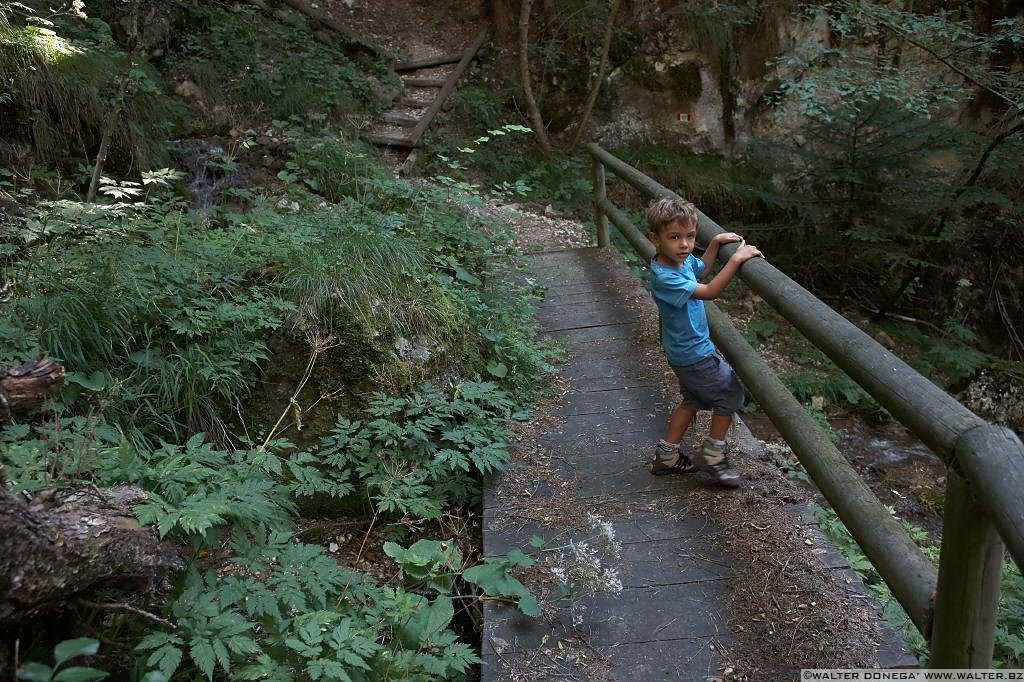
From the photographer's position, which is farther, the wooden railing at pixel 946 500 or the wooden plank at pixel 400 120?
the wooden plank at pixel 400 120

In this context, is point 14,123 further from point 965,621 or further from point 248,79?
point 965,621

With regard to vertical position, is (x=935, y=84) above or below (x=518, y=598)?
above

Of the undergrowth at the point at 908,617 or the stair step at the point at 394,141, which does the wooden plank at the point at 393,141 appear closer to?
the stair step at the point at 394,141

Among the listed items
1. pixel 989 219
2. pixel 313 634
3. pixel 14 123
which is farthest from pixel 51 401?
pixel 989 219

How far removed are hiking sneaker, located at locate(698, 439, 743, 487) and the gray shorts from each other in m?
0.15

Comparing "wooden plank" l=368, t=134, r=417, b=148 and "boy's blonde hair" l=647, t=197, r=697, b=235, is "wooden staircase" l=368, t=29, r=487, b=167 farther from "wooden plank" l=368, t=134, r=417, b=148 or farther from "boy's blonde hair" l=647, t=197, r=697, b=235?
"boy's blonde hair" l=647, t=197, r=697, b=235

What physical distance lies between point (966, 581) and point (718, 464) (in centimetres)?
172

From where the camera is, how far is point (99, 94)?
6.27 meters

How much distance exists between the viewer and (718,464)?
3.08 m

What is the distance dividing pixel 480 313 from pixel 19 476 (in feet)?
8.92

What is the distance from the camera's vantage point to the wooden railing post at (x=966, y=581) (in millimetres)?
1326

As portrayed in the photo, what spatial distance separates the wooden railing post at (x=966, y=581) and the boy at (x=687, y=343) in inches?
63.7

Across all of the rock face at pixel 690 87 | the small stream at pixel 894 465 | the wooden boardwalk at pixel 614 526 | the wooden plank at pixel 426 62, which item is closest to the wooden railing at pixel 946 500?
the wooden boardwalk at pixel 614 526

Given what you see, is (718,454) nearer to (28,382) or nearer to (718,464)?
(718,464)
